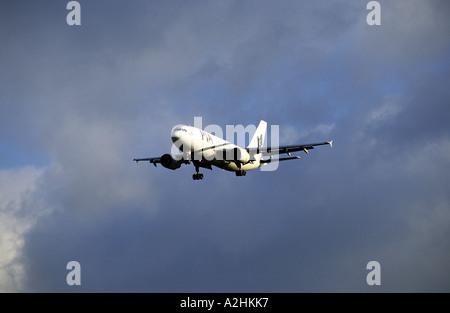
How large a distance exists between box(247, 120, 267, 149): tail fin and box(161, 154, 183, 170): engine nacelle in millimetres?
18317

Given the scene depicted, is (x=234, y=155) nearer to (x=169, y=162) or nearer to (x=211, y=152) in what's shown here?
(x=211, y=152)

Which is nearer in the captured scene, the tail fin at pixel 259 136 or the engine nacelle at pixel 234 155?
the engine nacelle at pixel 234 155

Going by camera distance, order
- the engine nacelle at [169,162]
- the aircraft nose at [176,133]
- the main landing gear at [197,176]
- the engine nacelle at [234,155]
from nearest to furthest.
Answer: the aircraft nose at [176,133]
the engine nacelle at [234,155]
the engine nacelle at [169,162]
the main landing gear at [197,176]

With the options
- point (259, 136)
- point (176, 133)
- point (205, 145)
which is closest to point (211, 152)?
point (205, 145)

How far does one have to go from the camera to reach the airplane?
2099 inches

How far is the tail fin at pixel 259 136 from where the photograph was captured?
75438 mm

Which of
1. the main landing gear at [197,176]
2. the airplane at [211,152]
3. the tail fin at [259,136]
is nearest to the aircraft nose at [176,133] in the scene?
the airplane at [211,152]

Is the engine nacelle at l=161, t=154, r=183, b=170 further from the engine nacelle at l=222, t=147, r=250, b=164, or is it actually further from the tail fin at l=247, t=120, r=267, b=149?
the tail fin at l=247, t=120, r=267, b=149

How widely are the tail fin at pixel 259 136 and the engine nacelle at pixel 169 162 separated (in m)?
18.3

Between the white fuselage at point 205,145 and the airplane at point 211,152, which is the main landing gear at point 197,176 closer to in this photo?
the airplane at point 211,152

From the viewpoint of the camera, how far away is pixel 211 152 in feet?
184
